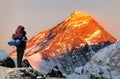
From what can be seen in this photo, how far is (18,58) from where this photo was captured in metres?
24.9

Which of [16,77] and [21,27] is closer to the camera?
[16,77]

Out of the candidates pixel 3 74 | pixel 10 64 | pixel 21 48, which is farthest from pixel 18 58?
pixel 10 64

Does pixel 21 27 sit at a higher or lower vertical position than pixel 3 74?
higher

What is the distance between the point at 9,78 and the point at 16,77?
33cm

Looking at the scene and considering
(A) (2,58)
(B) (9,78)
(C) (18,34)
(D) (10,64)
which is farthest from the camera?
(D) (10,64)

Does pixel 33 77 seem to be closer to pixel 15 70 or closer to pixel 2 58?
pixel 15 70

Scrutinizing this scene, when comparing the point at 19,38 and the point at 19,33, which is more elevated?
the point at 19,33

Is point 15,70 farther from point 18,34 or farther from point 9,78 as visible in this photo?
point 18,34

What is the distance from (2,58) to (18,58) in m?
3.16

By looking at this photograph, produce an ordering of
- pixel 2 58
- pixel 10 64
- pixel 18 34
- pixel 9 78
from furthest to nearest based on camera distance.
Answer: pixel 10 64 < pixel 2 58 < pixel 18 34 < pixel 9 78

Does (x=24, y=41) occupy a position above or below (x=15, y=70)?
above

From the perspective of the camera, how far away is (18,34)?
23.5 meters

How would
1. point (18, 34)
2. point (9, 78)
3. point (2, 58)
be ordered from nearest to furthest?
1. point (9, 78)
2. point (18, 34)
3. point (2, 58)

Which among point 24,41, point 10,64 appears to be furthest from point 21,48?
point 10,64
